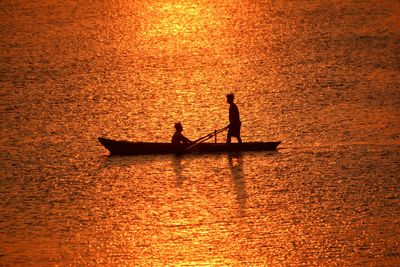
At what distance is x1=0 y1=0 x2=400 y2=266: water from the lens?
1622 cm

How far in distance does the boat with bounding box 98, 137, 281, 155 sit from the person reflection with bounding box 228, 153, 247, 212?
0.20 m

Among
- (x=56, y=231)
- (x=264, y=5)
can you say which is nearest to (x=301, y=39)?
(x=264, y=5)

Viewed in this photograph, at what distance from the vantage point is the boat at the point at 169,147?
20281 mm

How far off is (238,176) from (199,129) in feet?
10.9

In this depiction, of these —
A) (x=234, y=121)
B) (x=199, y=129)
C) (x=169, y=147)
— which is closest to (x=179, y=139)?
(x=169, y=147)

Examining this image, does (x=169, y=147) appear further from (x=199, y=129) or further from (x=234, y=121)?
(x=199, y=129)

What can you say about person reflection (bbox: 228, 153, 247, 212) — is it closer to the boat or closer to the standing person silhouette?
the boat

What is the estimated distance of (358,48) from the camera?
97.3 ft

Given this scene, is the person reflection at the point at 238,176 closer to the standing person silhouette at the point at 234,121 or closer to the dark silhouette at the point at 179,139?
the standing person silhouette at the point at 234,121

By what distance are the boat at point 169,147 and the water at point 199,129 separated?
7.2 inches

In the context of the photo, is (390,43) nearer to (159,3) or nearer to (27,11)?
(159,3)

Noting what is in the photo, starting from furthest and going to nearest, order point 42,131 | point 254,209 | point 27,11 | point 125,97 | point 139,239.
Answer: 1. point 27,11
2. point 125,97
3. point 42,131
4. point 254,209
5. point 139,239

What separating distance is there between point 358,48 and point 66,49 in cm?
779

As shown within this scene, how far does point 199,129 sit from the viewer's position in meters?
22.4
